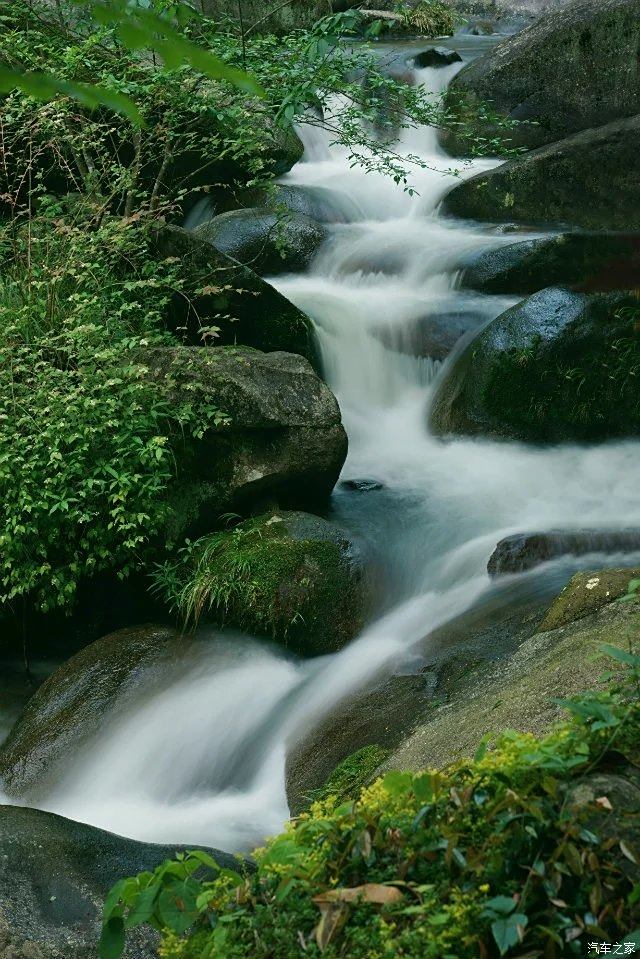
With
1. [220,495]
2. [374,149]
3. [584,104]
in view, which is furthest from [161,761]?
[584,104]

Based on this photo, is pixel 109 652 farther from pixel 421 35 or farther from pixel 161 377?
pixel 421 35

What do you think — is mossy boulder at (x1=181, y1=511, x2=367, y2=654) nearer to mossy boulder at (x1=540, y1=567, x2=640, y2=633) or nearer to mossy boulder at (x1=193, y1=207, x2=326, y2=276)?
mossy boulder at (x1=540, y1=567, x2=640, y2=633)

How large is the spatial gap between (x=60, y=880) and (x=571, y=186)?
9.22 meters

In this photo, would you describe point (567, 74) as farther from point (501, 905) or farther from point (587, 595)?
point (501, 905)

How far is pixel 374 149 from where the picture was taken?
801 cm

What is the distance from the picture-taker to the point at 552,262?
9086mm

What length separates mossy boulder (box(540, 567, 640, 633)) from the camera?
14.2 ft

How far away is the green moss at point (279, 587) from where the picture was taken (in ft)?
19.3

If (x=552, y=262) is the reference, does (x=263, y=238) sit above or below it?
above

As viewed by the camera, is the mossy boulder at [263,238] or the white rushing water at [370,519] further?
the mossy boulder at [263,238]

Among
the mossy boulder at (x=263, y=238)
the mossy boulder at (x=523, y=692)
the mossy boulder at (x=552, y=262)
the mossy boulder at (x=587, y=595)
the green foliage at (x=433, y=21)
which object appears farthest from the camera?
the green foliage at (x=433, y=21)

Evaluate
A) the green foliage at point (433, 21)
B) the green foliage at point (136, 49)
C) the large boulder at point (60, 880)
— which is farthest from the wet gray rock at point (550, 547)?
the green foliage at point (433, 21)

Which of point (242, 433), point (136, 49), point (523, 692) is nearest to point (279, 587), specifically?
point (242, 433)

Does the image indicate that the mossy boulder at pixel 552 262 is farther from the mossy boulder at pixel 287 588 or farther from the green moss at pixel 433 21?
the green moss at pixel 433 21
